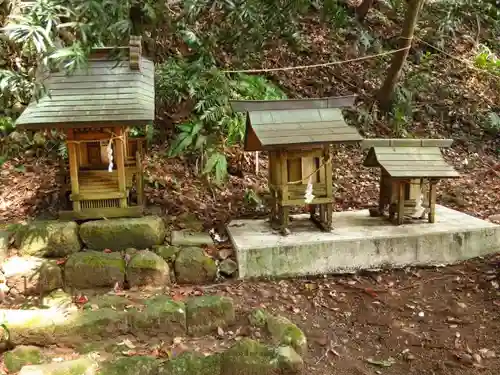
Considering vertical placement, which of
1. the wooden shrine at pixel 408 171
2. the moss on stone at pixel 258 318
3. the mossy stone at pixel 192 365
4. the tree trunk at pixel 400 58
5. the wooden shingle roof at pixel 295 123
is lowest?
the mossy stone at pixel 192 365

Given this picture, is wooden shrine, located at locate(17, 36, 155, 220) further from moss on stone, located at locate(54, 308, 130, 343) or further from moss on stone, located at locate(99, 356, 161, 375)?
moss on stone, located at locate(99, 356, 161, 375)

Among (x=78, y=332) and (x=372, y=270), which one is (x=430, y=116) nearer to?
(x=372, y=270)

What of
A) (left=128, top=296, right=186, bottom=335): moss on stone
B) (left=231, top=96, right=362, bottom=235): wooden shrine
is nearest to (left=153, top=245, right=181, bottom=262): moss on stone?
(left=128, top=296, right=186, bottom=335): moss on stone

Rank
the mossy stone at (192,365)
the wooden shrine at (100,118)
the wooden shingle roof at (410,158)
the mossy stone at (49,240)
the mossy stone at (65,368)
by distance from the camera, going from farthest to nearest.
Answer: the wooden shingle roof at (410,158) → the mossy stone at (49,240) → the wooden shrine at (100,118) → the mossy stone at (192,365) → the mossy stone at (65,368)

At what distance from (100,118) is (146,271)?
1660 mm

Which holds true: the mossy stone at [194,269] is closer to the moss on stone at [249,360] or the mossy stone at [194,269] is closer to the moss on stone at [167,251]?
the moss on stone at [167,251]

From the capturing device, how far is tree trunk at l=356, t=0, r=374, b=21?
37.7 feet

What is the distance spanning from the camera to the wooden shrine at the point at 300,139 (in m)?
5.26

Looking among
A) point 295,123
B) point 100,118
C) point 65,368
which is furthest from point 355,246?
point 65,368

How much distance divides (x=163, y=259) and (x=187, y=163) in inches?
114

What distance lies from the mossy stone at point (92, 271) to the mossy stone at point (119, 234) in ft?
0.93

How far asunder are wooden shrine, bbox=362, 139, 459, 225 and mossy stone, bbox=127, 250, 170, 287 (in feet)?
9.18

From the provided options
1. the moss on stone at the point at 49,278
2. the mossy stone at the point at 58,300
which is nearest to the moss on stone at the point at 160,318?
the mossy stone at the point at 58,300

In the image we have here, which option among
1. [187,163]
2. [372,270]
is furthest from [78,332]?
[187,163]
